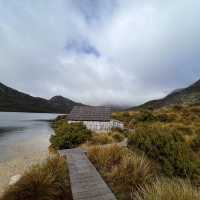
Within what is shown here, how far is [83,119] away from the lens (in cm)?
2142

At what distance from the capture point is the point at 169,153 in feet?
18.9

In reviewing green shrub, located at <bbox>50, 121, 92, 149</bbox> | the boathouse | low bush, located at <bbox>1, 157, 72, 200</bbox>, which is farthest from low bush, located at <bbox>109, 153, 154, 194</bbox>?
the boathouse

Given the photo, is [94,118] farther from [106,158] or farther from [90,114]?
[106,158]

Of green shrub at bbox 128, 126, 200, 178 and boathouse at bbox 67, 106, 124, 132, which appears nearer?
green shrub at bbox 128, 126, 200, 178

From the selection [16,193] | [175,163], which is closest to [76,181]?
[16,193]

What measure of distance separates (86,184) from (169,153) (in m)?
2.99

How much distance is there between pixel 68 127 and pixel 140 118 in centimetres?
1482

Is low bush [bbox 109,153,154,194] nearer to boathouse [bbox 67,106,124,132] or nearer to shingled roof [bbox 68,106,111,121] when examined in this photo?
boathouse [bbox 67,106,124,132]

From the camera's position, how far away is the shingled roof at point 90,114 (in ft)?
71.1

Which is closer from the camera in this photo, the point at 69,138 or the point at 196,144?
the point at 196,144

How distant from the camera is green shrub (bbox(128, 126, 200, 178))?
17.6 feet

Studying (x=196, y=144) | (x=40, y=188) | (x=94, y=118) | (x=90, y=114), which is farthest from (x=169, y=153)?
(x=90, y=114)

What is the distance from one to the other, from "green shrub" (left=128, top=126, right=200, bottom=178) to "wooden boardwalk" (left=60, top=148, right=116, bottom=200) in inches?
90.2

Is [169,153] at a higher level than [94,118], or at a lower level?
lower
